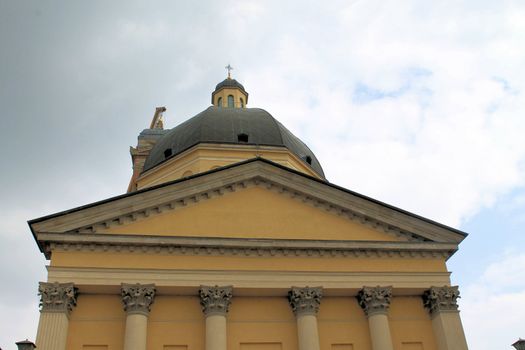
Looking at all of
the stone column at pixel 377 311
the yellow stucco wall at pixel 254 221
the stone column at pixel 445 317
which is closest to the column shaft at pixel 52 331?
the yellow stucco wall at pixel 254 221

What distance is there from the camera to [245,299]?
17.2m

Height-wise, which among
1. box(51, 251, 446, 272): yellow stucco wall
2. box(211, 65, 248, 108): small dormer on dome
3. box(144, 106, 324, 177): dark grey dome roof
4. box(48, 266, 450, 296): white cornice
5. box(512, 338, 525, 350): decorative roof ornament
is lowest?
box(512, 338, 525, 350): decorative roof ornament

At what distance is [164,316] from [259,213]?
4203mm

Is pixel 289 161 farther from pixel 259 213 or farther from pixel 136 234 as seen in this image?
pixel 136 234

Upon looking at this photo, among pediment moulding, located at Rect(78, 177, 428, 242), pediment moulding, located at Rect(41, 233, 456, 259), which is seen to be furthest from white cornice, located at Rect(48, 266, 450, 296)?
pediment moulding, located at Rect(78, 177, 428, 242)

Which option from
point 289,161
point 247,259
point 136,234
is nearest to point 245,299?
point 247,259

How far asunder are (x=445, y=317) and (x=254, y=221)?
6333 millimetres

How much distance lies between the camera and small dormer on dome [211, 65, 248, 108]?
33062mm

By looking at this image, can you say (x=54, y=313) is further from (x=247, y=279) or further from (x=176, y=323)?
(x=247, y=279)

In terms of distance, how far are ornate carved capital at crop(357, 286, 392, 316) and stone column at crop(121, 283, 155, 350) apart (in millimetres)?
6183

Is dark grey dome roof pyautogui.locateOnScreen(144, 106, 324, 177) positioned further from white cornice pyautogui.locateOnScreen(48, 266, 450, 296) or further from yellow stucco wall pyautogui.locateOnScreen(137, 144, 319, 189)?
white cornice pyautogui.locateOnScreen(48, 266, 450, 296)

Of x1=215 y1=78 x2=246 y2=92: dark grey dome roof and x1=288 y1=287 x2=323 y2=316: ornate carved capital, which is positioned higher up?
x1=215 y1=78 x2=246 y2=92: dark grey dome roof

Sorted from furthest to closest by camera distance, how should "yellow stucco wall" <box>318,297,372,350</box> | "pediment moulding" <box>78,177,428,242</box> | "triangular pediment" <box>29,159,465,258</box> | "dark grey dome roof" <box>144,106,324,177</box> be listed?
"dark grey dome roof" <box>144,106,324,177</box>
"pediment moulding" <box>78,177,428,242</box>
"triangular pediment" <box>29,159,465,258</box>
"yellow stucco wall" <box>318,297,372,350</box>

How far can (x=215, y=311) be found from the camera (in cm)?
1633
